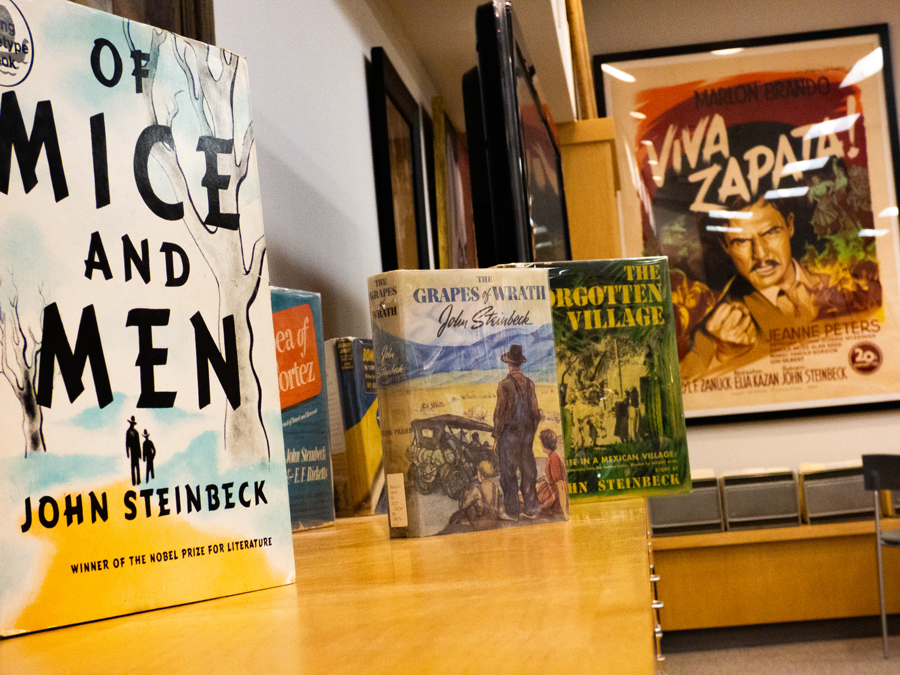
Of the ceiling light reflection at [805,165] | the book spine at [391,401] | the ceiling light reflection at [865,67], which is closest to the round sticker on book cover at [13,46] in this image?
the book spine at [391,401]

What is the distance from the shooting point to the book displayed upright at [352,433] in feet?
3.19

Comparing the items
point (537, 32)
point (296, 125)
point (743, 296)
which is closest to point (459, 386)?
point (296, 125)

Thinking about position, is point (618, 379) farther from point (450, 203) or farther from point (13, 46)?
point (450, 203)

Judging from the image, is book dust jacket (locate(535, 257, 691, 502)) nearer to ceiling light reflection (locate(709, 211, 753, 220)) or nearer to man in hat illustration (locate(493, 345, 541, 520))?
man in hat illustration (locate(493, 345, 541, 520))

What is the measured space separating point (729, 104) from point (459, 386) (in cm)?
380

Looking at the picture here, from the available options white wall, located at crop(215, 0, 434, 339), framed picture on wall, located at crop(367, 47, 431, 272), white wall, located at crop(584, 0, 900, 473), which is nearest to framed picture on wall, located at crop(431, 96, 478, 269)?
framed picture on wall, located at crop(367, 47, 431, 272)

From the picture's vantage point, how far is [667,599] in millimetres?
3518

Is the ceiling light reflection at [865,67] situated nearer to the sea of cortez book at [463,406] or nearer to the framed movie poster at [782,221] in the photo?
the framed movie poster at [782,221]

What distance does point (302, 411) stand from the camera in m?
0.84

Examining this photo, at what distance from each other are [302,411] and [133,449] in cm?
42

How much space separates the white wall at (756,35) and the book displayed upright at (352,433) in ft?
10.4

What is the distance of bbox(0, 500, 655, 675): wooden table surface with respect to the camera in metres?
0.27

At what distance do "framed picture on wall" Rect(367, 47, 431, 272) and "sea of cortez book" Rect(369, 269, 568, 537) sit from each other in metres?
0.83

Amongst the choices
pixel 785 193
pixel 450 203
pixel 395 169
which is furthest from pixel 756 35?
pixel 395 169
